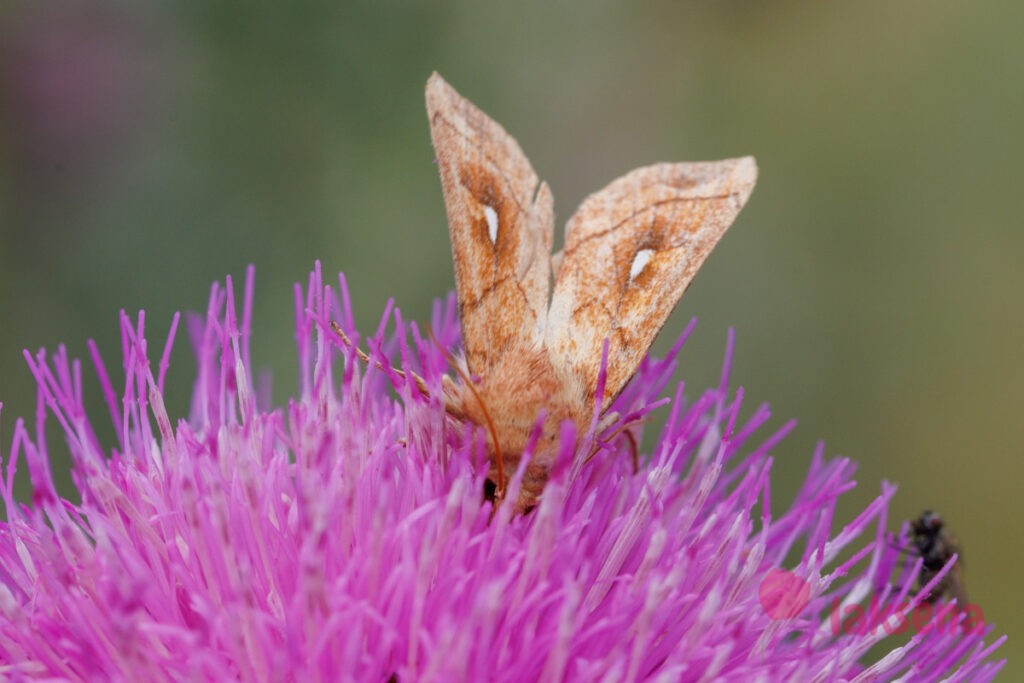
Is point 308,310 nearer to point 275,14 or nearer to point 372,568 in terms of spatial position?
point 372,568

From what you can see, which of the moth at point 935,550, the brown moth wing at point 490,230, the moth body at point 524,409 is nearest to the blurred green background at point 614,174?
the brown moth wing at point 490,230

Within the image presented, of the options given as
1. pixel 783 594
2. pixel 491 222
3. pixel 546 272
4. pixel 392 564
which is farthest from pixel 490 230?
pixel 783 594

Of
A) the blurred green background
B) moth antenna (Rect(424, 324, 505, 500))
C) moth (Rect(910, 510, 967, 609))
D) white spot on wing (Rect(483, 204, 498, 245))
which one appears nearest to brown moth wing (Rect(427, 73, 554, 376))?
white spot on wing (Rect(483, 204, 498, 245))

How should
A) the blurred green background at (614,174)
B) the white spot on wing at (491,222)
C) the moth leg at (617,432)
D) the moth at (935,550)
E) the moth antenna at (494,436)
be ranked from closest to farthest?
the moth antenna at (494,436) → the moth leg at (617,432) → the white spot on wing at (491,222) → the moth at (935,550) → the blurred green background at (614,174)

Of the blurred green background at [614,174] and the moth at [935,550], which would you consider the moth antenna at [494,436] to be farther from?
the blurred green background at [614,174]

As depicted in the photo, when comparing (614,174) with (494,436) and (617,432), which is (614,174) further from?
(494,436)

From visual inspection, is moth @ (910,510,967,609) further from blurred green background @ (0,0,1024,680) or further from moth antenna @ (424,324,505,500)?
blurred green background @ (0,0,1024,680)

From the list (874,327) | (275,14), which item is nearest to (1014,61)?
(874,327)
